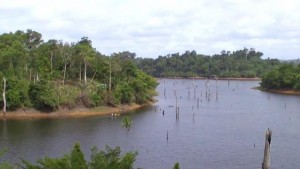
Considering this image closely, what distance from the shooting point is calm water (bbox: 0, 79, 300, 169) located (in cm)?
5884

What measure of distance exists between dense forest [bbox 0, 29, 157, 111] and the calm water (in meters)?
8.06

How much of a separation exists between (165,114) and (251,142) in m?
40.1

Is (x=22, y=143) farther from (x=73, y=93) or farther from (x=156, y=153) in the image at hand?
(x=73, y=93)

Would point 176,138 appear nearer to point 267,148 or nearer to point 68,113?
point 267,148

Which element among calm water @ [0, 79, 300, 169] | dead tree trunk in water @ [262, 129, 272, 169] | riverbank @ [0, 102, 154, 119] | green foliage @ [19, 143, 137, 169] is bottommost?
calm water @ [0, 79, 300, 169]

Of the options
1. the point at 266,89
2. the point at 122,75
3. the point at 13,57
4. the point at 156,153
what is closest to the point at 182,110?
the point at 122,75

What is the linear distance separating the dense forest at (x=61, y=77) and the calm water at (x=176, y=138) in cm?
806

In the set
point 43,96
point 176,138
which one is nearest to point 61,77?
point 43,96

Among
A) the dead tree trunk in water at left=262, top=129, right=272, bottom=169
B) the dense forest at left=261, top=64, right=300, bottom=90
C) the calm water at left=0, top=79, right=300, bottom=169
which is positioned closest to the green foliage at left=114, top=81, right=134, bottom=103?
the calm water at left=0, top=79, right=300, bottom=169

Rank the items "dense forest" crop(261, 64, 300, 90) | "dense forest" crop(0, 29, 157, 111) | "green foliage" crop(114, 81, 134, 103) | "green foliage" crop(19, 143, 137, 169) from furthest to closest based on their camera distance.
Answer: "dense forest" crop(261, 64, 300, 90) → "green foliage" crop(114, 81, 134, 103) → "dense forest" crop(0, 29, 157, 111) → "green foliage" crop(19, 143, 137, 169)

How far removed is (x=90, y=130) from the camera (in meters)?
81.6

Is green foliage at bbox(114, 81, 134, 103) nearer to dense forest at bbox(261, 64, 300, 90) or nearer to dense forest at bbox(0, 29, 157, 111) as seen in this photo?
dense forest at bbox(0, 29, 157, 111)

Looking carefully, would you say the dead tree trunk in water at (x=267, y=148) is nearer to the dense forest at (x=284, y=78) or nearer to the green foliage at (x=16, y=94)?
the green foliage at (x=16, y=94)

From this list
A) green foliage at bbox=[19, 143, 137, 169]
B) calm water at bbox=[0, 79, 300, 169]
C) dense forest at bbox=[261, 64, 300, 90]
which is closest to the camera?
green foliage at bbox=[19, 143, 137, 169]
